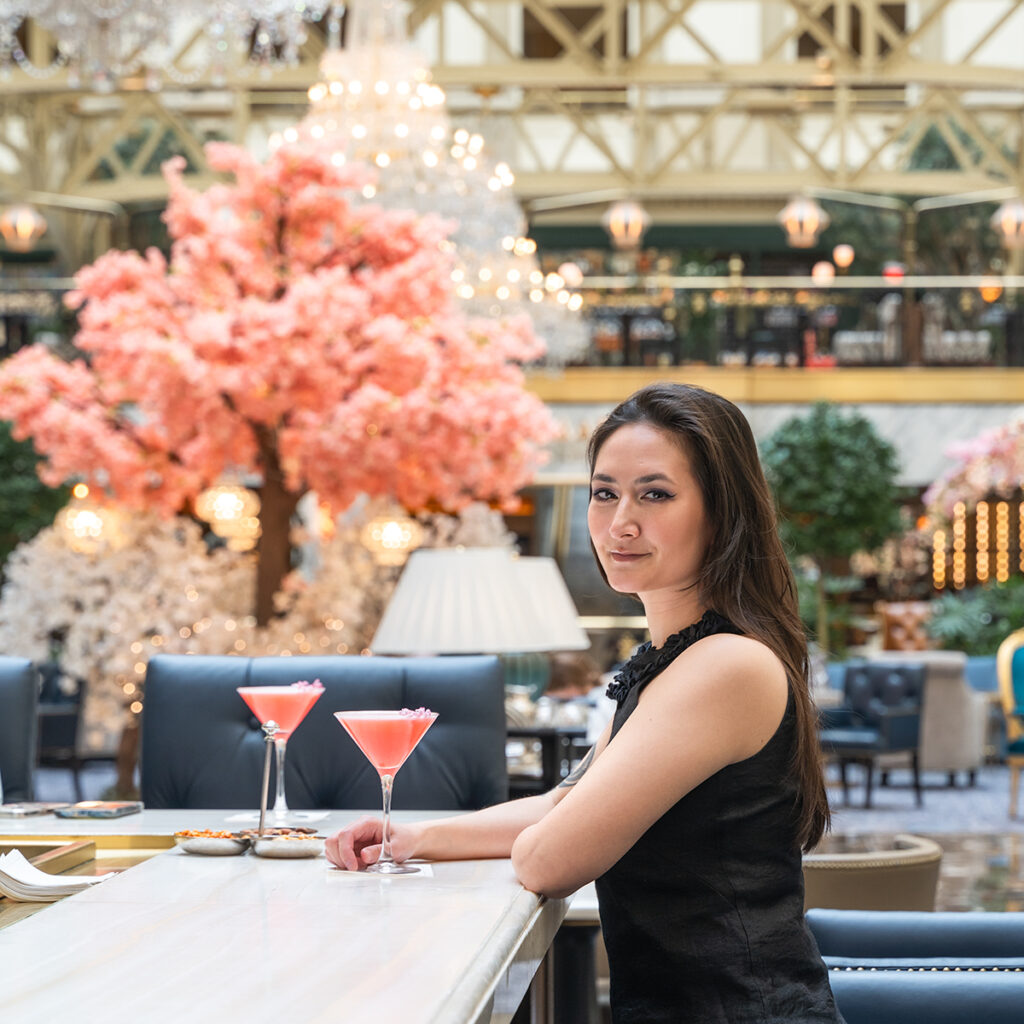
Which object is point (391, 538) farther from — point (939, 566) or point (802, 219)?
point (939, 566)

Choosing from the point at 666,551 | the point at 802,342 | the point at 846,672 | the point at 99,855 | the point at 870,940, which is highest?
the point at 802,342

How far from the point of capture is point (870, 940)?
2352 mm

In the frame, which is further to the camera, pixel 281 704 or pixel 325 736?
pixel 325 736

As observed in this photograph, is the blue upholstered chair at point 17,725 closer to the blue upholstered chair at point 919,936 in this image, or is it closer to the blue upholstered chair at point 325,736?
the blue upholstered chair at point 325,736

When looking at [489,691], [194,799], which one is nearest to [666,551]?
[489,691]

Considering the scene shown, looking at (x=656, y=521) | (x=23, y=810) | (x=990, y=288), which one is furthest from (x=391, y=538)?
(x=990, y=288)

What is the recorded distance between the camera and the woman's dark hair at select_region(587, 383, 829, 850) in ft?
5.50

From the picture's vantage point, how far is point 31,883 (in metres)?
1.75

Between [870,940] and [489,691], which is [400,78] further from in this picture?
[870,940]

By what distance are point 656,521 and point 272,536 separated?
15.6 ft

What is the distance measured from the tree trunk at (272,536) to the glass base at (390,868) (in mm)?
4492

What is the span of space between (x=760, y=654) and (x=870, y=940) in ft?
3.20

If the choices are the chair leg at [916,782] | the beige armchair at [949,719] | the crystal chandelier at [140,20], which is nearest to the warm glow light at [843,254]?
the beige armchair at [949,719]

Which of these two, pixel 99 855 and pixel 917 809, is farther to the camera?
pixel 917 809
